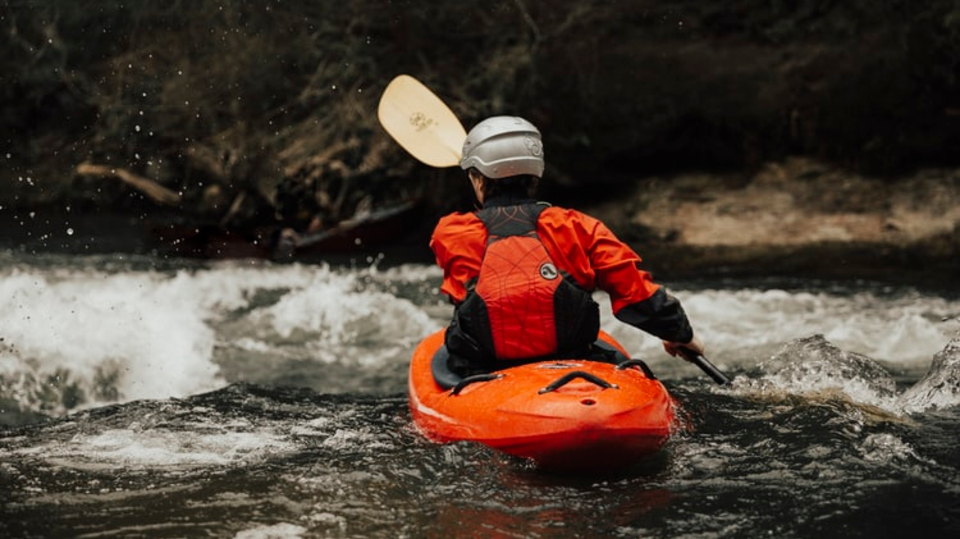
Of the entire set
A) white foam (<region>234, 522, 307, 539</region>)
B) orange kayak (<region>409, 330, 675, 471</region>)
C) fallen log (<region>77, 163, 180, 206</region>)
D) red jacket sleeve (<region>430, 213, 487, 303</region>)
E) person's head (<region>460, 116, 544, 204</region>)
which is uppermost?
fallen log (<region>77, 163, 180, 206</region>)

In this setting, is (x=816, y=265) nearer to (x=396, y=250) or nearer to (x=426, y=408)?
(x=396, y=250)

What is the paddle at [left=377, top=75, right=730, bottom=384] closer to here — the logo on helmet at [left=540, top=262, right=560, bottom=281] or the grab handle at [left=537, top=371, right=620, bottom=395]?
the logo on helmet at [left=540, top=262, right=560, bottom=281]

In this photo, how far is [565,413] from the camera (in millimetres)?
3098

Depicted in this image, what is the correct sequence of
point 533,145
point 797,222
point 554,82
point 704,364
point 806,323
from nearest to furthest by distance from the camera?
point 533,145 < point 704,364 < point 806,323 < point 797,222 < point 554,82

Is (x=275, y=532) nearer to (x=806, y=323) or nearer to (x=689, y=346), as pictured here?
(x=689, y=346)

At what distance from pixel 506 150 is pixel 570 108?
7.10 m

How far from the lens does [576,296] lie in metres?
3.47

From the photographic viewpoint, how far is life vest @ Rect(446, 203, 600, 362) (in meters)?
3.44

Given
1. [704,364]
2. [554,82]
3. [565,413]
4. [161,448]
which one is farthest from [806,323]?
[554,82]

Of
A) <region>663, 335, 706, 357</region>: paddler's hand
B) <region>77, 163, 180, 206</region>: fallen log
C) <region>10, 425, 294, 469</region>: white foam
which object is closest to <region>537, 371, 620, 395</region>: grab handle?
<region>663, 335, 706, 357</region>: paddler's hand

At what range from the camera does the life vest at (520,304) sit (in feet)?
11.3

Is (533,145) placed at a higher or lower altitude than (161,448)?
higher

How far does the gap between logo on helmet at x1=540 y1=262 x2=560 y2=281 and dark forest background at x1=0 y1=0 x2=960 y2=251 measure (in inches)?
278

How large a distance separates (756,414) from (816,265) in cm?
470
